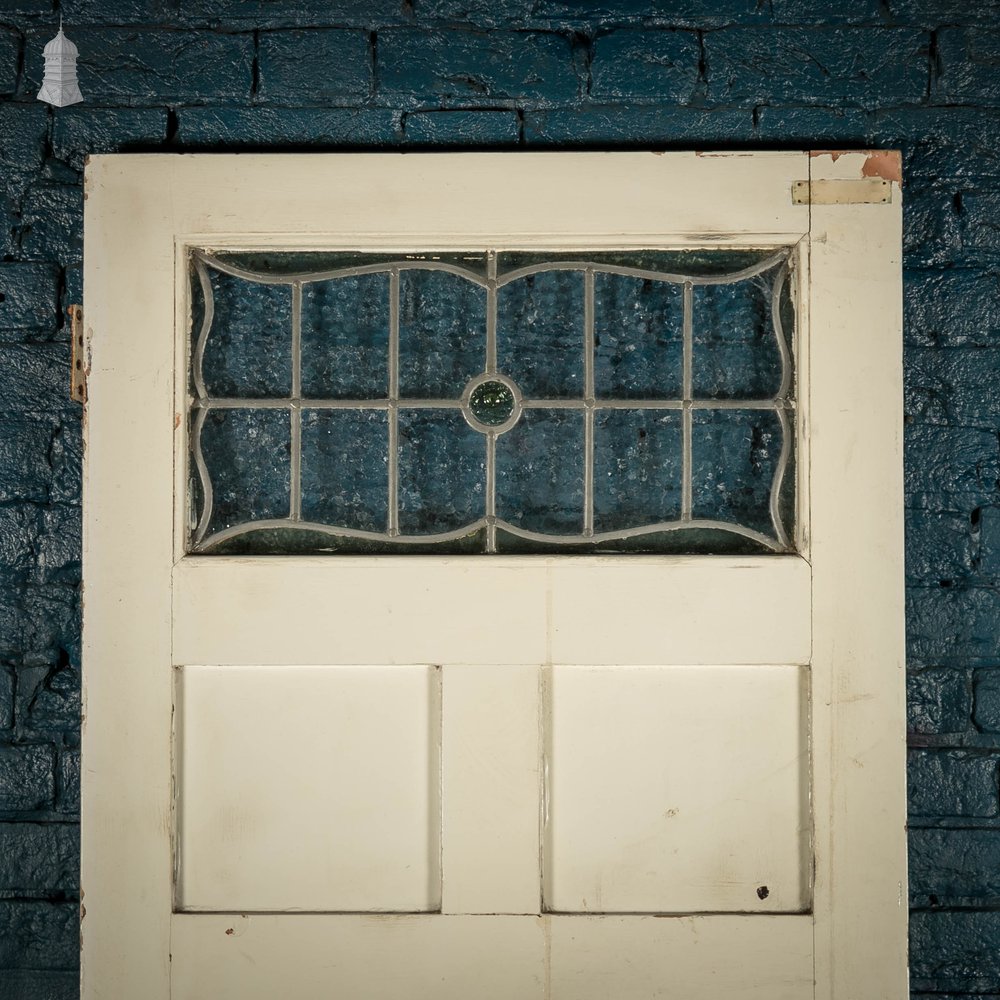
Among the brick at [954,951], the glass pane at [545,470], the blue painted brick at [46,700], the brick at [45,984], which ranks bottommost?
the brick at [45,984]

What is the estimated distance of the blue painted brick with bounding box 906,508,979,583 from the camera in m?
1.56

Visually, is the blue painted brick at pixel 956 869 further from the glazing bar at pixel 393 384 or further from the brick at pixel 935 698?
the glazing bar at pixel 393 384

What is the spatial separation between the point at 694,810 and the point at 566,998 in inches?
14.9

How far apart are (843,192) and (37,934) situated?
6.21ft

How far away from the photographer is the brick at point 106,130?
5.14 feet

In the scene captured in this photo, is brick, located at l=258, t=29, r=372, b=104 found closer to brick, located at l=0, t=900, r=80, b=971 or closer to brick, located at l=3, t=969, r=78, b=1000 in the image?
brick, located at l=0, t=900, r=80, b=971

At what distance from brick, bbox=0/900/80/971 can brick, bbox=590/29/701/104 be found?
172 centimetres

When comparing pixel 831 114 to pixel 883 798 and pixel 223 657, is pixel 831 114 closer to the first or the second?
pixel 883 798

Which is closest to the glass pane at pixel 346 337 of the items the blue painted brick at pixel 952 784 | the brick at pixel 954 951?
the blue painted brick at pixel 952 784

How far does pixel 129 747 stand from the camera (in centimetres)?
150

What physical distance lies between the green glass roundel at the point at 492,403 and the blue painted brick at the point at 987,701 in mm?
948

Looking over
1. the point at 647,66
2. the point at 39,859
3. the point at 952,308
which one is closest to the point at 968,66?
the point at 952,308

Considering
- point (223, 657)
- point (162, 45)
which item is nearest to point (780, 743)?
point (223, 657)

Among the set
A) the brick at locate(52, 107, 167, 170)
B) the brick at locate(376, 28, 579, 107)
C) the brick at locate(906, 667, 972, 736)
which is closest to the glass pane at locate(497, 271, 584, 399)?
the brick at locate(376, 28, 579, 107)
